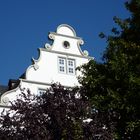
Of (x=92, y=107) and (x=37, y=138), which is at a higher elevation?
(x=92, y=107)

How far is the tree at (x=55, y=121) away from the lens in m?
17.0

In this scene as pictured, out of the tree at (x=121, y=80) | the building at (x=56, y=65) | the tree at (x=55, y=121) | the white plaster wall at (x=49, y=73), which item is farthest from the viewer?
the white plaster wall at (x=49, y=73)

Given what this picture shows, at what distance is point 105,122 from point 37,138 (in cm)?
300

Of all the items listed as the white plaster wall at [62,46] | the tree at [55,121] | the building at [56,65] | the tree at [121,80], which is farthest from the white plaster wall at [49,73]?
the tree at [55,121]

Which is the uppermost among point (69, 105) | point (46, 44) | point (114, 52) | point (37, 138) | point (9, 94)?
point (46, 44)

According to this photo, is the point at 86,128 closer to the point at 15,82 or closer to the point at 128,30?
the point at 128,30

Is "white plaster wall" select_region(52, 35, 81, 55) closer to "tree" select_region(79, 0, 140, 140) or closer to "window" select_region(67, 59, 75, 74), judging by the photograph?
"window" select_region(67, 59, 75, 74)

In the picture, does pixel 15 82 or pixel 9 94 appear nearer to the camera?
pixel 9 94

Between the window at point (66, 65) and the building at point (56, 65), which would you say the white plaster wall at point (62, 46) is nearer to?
the building at point (56, 65)

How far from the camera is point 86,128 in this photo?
17.4 m

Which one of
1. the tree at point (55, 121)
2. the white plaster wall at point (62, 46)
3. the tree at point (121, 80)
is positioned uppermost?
the white plaster wall at point (62, 46)

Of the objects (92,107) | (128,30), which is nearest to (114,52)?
(128,30)

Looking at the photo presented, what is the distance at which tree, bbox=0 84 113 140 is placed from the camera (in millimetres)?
16984

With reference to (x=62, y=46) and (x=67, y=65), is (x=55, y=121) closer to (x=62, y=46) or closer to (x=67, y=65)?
(x=67, y=65)
